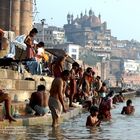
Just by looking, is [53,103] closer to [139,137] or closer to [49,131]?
[49,131]

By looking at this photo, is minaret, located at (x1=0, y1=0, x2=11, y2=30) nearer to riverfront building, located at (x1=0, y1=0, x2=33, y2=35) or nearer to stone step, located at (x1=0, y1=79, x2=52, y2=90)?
riverfront building, located at (x1=0, y1=0, x2=33, y2=35)

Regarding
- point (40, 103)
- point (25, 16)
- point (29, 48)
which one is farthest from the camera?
point (25, 16)

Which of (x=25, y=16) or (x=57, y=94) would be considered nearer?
(x=57, y=94)

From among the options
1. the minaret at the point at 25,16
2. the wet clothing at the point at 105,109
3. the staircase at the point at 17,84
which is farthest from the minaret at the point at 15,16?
the wet clothing at the point at 105,109

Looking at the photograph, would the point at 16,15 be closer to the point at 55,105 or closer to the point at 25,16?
the point at 25,16

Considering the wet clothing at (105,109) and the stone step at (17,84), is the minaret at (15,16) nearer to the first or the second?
the stone step at (17,84)

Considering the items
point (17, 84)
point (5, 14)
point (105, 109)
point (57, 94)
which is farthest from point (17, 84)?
point (5, 14)

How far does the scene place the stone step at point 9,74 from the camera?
15.2 m

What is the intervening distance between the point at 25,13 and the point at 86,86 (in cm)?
2671

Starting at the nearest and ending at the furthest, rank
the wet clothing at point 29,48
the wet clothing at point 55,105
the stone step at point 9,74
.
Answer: the wet clothing at point 55,105, the stone step at point 9,74, the wet clothing at point 29,48

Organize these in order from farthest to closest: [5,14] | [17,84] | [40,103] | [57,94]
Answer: [5,14] → [17,84] → [40,103] → [57,94]

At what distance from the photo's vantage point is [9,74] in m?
15.7

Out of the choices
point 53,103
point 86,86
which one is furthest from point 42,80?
point 53,103

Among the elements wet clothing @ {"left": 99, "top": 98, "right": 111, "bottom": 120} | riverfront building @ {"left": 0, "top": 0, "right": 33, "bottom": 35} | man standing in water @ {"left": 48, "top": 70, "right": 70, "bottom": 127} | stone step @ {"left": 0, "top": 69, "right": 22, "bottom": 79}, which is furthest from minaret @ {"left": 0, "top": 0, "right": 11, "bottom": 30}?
man standing in water @ {"left": 48, "top": 70, "right": 70, "bottom": 127}
